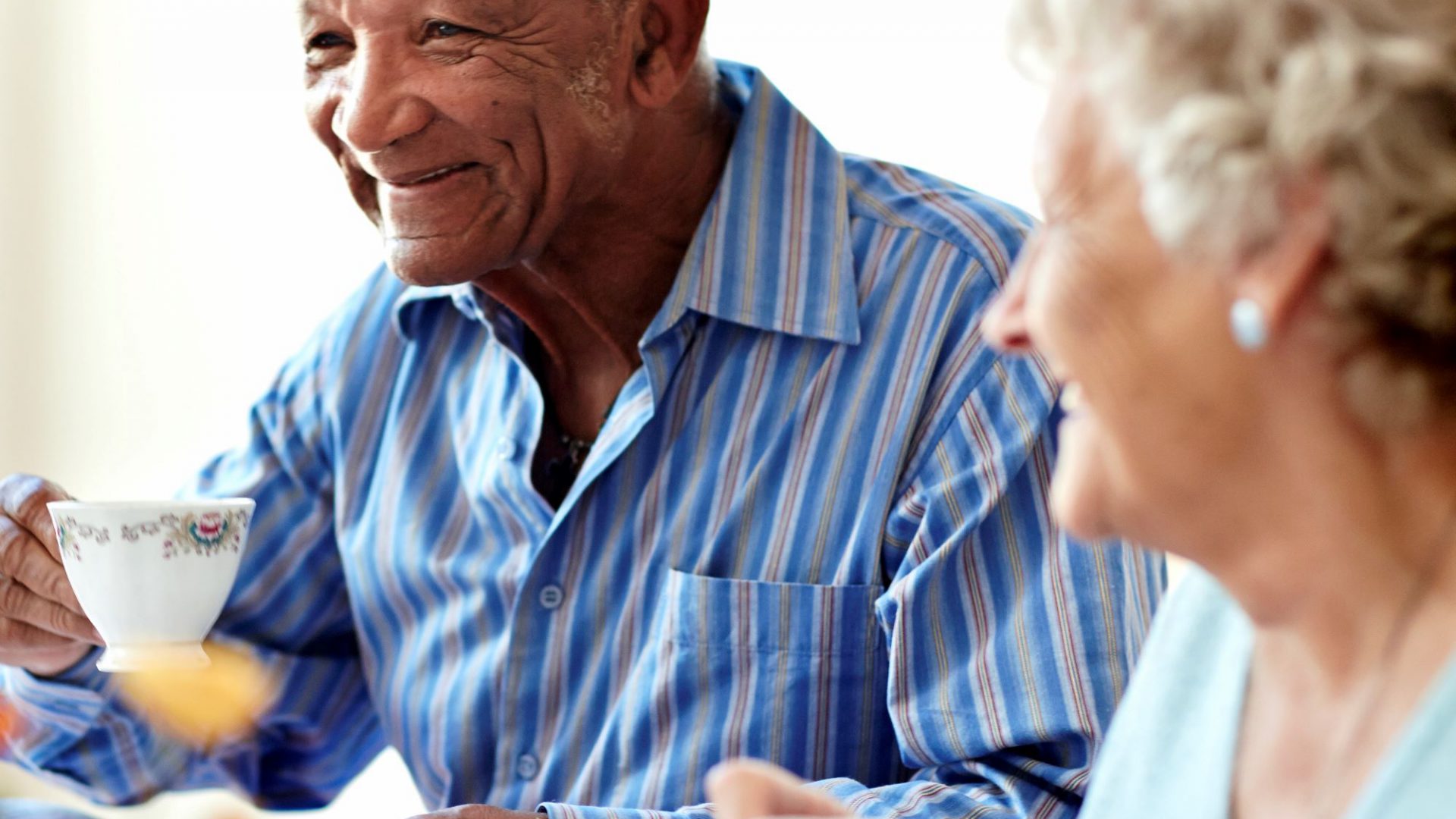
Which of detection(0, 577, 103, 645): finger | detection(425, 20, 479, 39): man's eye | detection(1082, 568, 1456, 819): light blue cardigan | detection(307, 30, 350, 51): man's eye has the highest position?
detection(425, 20, 479, 39): man's eye

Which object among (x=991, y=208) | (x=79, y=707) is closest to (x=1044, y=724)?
(x=991, y=208)

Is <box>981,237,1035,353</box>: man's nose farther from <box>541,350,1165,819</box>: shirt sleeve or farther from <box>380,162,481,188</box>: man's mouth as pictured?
<box>380,162,481,188</box>: man's mouth

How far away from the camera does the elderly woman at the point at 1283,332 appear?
65 cm

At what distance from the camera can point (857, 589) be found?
142 centimetres

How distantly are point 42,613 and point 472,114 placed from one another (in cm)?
61

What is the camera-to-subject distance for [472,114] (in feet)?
4.75

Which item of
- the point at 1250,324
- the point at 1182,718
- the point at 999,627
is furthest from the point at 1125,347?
the point at 999,627

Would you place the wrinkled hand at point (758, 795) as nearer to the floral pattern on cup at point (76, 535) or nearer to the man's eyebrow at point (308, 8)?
the floral pattern on cup at point (76, 535)

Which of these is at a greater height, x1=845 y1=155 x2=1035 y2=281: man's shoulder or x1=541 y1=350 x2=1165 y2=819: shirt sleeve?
x1=845 y1=155 x2=1035 y2=281: man's shoulder

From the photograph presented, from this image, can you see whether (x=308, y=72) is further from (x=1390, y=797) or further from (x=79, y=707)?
(x=1390, y=797)

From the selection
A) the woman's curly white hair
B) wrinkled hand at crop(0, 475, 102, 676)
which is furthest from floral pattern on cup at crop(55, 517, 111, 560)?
the woman's curly white hair

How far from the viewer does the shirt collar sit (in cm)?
151

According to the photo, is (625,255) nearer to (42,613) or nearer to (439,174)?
(439,174)

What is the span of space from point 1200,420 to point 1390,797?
182 mm
